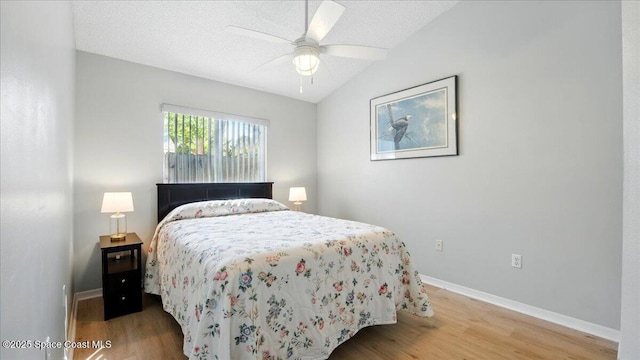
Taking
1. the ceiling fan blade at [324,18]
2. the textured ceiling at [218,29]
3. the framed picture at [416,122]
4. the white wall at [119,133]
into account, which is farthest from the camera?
the framed picture at [416,122]

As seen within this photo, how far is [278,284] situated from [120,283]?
5.68ft

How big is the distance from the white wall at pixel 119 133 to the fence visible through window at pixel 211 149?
0.44 feet

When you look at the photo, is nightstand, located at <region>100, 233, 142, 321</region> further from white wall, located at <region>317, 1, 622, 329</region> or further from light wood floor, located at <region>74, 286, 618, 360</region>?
white wall, located at <region>317, 1, 622, 329</region>

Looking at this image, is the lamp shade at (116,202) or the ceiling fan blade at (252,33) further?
the lamp shade at (116,202)

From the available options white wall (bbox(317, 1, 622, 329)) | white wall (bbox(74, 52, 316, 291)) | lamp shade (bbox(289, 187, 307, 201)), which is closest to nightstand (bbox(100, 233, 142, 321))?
white wall (bbox(74, 52, 316, 291))

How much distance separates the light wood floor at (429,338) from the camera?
6.11 feet

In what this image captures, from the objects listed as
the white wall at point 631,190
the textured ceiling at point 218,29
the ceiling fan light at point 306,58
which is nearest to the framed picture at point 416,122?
the textured ceiling at point 218,29

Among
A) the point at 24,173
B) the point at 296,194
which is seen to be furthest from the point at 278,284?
the point at 296,194

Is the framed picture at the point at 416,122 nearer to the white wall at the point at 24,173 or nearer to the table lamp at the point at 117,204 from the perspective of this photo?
the table lamp at the point at 117,204

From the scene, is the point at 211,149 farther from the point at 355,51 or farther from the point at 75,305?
the point at 355,51

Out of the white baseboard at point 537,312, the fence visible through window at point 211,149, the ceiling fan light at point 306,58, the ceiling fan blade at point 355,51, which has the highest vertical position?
the ceiling fan blade at point 355,51

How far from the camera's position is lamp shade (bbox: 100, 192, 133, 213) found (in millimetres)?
2515

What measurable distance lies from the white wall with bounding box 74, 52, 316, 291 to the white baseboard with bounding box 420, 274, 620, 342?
11.1ft

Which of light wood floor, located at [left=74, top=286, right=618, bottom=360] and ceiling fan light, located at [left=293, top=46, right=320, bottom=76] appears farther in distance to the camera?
ceiling fan light, located at [left=293, top=46, right=320, bottom=76]
